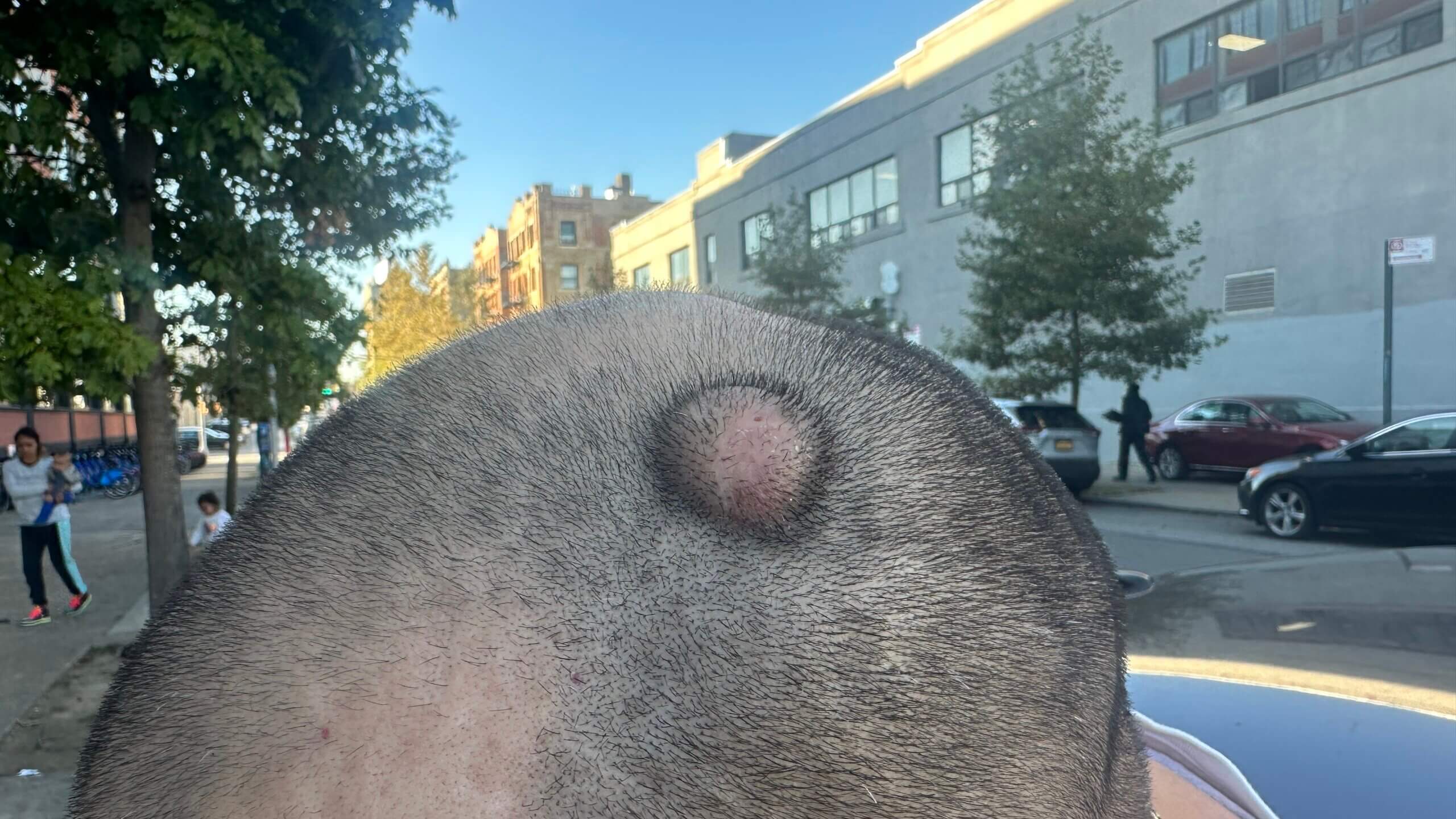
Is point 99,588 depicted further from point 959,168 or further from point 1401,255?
point 959,168

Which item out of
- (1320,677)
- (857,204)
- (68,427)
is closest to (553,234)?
(857,204)

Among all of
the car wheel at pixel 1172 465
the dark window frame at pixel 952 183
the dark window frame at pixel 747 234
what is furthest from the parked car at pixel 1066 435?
the dark window frame at pixel 747 234

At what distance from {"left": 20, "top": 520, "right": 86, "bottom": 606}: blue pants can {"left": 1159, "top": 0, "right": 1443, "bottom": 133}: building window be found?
16.1m

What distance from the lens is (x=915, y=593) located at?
68 cm

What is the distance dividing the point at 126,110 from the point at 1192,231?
15.3 meters

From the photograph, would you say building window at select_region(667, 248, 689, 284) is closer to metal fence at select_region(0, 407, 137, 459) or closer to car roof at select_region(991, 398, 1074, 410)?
metal fence at select_region(0, 407, 137, 459)

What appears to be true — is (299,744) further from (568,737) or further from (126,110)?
(126,110)

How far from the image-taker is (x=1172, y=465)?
16.2m

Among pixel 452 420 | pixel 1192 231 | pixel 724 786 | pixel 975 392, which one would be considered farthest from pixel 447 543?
pixel 1192 231

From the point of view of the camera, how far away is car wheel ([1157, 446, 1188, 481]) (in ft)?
52.6

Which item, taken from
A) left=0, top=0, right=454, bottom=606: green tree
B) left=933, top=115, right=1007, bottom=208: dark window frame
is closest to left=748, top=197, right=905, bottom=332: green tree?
left=933, top=115, right=1007, bottom=208: dark window frame

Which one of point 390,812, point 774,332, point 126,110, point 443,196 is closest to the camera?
point 390,812

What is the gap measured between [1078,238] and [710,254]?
1805 centimetres

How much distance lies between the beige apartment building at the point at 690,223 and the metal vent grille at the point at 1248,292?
1521cm
